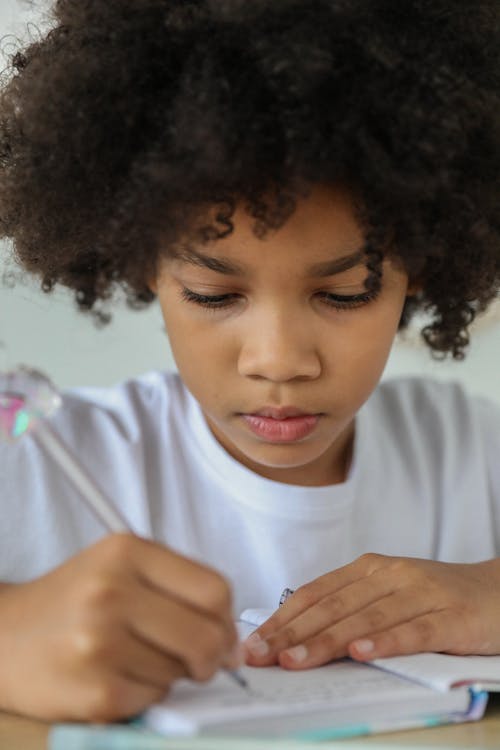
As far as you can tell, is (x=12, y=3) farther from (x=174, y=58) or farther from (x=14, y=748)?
(x=14, y=748)

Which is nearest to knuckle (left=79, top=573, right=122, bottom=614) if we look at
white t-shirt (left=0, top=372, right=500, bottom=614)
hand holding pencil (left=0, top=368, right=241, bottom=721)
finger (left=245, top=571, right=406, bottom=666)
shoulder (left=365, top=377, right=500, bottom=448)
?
hand holding pencil (left=0, top=368, right=241, bottom=721)

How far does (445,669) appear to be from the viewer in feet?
1.99

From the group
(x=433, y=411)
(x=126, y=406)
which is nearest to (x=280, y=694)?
(x=126, y=406)

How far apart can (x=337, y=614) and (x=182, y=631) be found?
20 cm

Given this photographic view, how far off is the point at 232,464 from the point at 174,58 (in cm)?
36

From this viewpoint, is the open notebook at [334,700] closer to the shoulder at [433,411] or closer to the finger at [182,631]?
the finger at [182,631]

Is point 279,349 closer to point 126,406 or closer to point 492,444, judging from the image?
point 126,406

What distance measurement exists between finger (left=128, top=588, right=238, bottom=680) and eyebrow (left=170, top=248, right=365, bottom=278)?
0.95 feet

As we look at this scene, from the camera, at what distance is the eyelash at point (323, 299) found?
0.74m

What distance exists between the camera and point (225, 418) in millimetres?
791

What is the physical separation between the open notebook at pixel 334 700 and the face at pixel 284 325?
0.65 feet

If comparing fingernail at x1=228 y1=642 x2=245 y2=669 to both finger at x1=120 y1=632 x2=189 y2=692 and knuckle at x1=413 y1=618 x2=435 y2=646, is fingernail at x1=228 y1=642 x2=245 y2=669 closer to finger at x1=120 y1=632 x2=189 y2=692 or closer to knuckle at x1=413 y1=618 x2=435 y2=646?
finger at x1=120 y1=632 x2=189 y2=692

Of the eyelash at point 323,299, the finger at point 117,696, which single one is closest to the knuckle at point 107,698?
the finger at point 117,696

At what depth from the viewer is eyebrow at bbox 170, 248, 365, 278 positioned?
0.71 meters
